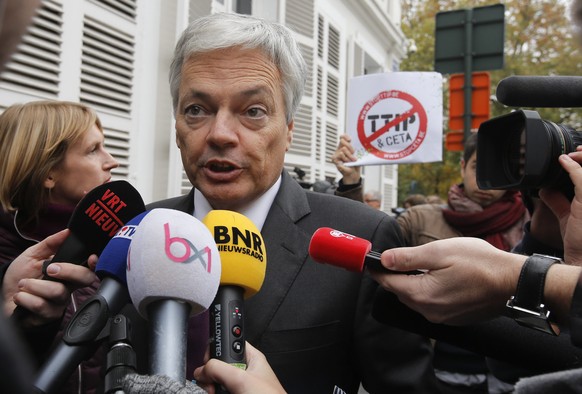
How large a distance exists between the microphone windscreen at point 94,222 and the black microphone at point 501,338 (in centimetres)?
62

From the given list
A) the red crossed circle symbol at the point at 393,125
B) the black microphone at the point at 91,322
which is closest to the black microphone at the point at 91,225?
the black microphone at the point at 91,322

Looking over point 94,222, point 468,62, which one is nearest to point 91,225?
point 94,222

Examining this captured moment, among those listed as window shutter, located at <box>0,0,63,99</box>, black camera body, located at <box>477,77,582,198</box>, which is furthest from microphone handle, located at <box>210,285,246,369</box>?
window shutter, located at <box>0,0,63,99</box>

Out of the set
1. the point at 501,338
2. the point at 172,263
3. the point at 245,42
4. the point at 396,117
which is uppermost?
the point at 396,117

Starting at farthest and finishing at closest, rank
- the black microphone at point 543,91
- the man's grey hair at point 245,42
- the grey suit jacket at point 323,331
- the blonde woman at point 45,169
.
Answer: the blonde woman at point 45,169
the man's grey hair at point 245,42
the grey suit jacket at point 323,331
the black microphone at point 543,91

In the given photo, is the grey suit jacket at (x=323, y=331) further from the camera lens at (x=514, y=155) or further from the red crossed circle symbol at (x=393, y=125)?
the red crossed circle symbol at (x=393, y=125)

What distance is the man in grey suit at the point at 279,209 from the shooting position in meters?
1.53

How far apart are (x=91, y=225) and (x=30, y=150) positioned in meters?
0.87

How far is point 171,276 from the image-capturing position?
0.94m

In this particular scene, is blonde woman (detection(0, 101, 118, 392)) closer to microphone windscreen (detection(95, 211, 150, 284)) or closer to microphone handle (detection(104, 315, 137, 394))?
microphone windscreen (detection(95, 211, 150, 284))

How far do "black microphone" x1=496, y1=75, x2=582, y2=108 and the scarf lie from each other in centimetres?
187

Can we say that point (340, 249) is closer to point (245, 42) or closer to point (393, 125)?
point (245, 42)

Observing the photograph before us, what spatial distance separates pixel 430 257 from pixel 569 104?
457 mm

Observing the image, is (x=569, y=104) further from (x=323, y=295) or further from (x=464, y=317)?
(x=323, y=295)
